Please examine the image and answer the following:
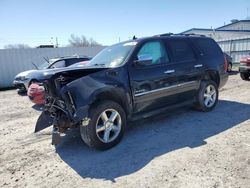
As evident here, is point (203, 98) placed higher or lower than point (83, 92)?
lower

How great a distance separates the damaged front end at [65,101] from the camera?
3.76 meters

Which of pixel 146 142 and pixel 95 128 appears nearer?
pixel 95 128

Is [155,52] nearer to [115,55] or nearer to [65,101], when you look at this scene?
[115,55]

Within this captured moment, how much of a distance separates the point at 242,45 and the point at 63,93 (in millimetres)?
18256

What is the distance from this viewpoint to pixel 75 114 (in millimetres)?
3752

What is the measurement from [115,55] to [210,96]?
2.91 meters

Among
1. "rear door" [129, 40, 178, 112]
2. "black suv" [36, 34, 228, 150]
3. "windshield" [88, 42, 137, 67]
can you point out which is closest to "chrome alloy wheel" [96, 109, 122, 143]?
"black suv" [36, 34, 228, 150]

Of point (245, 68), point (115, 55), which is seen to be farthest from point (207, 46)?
point (245, 68)

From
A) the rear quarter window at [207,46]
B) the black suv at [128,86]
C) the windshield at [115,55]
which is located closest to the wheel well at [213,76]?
the black suv at [128,86]

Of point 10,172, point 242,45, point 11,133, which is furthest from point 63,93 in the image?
point 242,45

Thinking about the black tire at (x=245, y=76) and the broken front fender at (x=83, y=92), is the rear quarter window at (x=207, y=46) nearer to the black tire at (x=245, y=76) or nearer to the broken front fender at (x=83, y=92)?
the broken front fender at (x=83, y=92)

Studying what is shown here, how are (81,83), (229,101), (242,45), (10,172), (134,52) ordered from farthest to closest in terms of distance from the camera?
(242,45), (229,101), (134,52), (81,83), (10,172)

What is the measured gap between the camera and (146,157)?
3783mm

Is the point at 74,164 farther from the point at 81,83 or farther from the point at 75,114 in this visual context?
the point at 81,83
